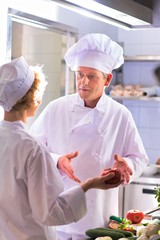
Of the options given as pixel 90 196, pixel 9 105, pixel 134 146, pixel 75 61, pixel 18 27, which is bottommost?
pixel 90 196

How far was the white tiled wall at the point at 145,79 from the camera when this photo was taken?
5.45m

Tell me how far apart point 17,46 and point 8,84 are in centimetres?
194

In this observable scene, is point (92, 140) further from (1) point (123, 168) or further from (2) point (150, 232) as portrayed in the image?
(2) point (150, 232)

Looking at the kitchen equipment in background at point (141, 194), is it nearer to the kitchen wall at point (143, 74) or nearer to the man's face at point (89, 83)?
the kitchen wall at point (143, 74)

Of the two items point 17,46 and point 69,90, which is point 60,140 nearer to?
point 17,46

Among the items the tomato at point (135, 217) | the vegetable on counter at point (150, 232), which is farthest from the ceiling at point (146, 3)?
the tomato at point (135, 217)

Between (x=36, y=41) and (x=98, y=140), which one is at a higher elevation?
(x=36, y=41)

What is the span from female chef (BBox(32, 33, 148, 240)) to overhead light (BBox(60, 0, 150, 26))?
1.34 feet

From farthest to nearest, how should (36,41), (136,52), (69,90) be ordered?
(136,52), (69,90), (36,41)

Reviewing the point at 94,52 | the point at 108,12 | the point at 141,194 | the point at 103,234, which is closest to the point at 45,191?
the point at 103,234

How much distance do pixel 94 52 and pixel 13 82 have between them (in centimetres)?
91

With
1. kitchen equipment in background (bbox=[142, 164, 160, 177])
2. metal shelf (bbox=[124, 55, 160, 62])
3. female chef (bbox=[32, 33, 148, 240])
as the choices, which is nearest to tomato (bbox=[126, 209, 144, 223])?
female chef (bbox=[32, 33, 148, 240])

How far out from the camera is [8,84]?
2076 millimetres

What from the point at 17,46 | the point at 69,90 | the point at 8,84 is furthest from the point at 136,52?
the point at 8,84
